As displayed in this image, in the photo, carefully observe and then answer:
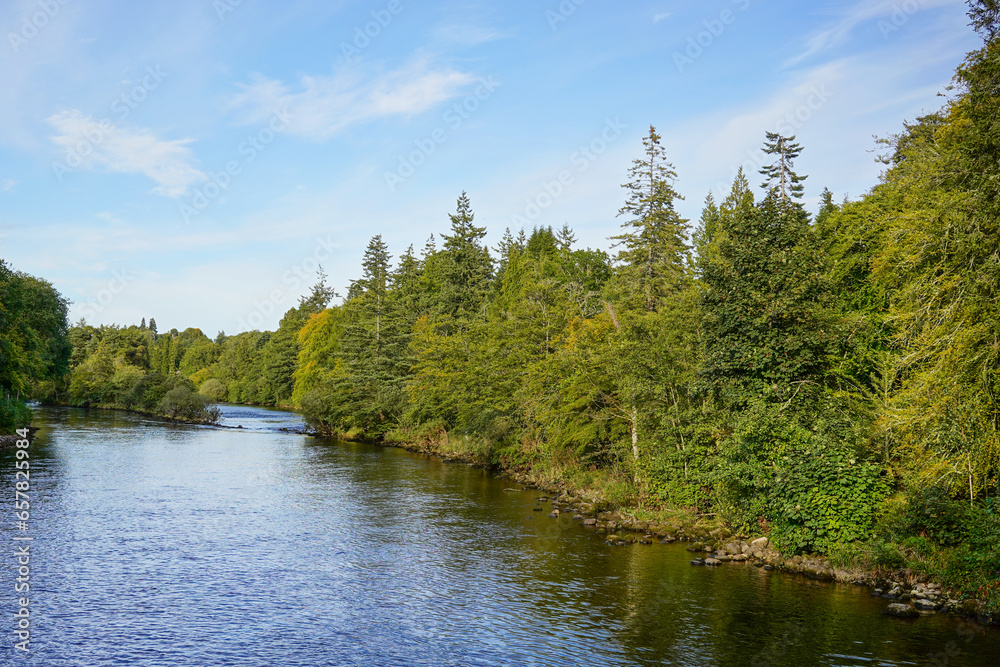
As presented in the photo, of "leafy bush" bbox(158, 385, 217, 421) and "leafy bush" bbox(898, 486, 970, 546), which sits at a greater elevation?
"leafy bush" bbox(898, 486, 970, 546)

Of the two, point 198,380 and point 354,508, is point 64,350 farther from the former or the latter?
point 198,380

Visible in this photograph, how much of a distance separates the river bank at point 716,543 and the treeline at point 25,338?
4169 centimetres

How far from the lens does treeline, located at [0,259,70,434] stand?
52.5 meters

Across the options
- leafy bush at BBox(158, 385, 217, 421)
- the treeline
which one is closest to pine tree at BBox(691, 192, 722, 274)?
the treeline

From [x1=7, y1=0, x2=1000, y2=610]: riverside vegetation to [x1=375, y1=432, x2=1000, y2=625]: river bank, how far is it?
0.25 m

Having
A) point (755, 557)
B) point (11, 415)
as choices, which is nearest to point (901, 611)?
point (755, 557)

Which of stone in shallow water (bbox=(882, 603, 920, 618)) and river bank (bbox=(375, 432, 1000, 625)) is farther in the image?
river bank (bbox=(375, 432, 1000, 625))

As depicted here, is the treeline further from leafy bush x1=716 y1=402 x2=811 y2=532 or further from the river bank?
leafy bush x1=716 y1=402 x2=811 y2=532

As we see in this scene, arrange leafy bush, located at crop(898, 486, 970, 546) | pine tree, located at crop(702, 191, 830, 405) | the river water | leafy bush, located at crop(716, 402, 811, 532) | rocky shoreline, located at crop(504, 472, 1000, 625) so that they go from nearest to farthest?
the river water
rocky shoreline, located at crop(504, 472, 1000, 625)
leafy bush, located at crop(898, 486, 970, 546)
leafy bush, located at crop(716, 402, 811, 532)
pine tree, located at crop(702, 191, 830, 405)

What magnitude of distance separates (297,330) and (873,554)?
135m

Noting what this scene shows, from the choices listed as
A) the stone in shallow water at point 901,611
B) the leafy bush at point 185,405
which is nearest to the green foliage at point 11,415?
the leafy bush at point 185,405

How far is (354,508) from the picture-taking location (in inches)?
1405

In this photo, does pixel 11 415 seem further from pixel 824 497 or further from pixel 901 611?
pixel 901 611

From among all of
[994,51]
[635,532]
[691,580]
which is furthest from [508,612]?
[994,51]
